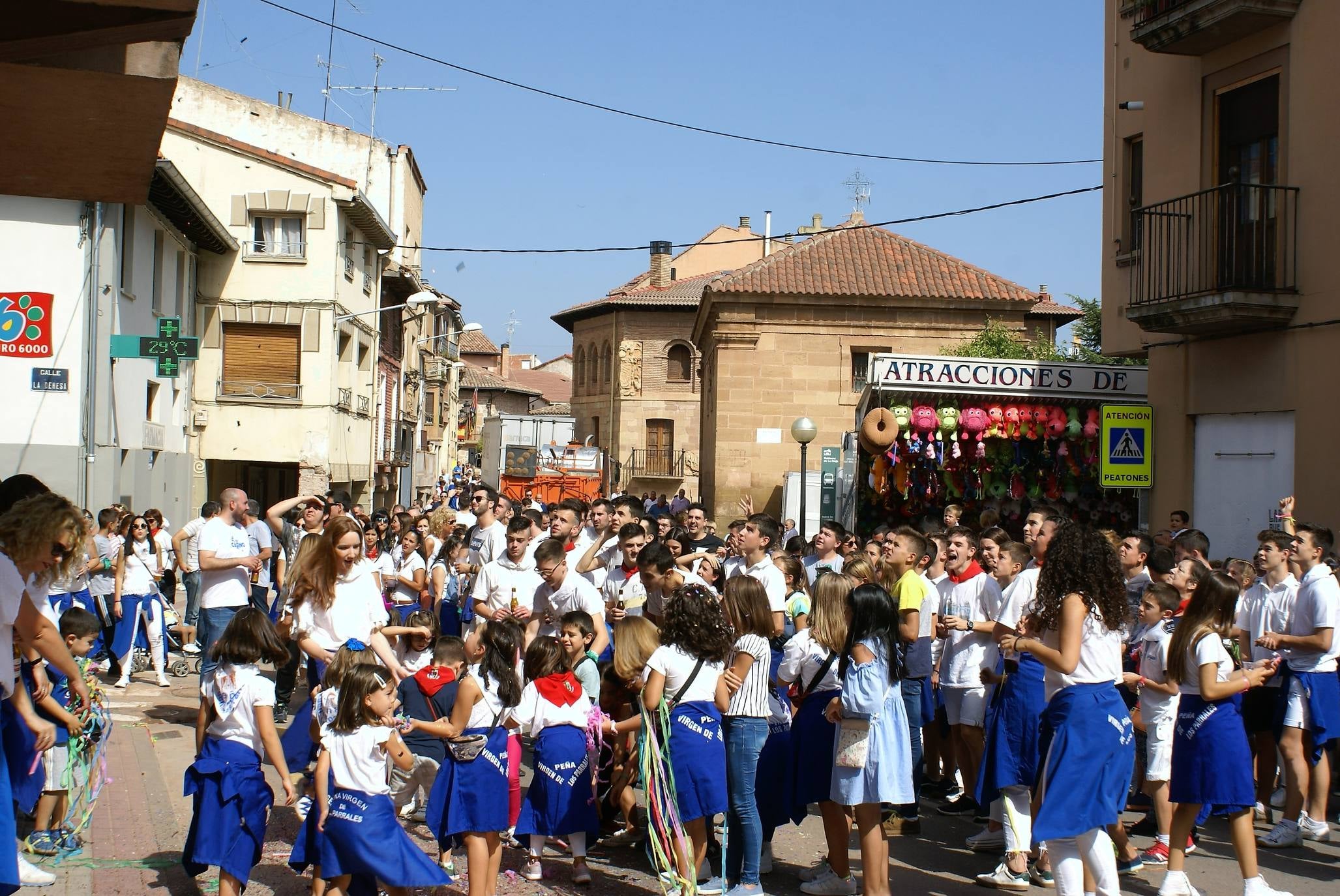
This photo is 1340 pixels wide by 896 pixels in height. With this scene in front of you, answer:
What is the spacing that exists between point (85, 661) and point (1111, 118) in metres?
13.6

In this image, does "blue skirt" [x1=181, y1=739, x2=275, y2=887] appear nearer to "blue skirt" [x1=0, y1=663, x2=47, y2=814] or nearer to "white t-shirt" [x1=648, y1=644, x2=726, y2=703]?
"blue skirt" [x1=0, y1=663, x2=47, y2=814]

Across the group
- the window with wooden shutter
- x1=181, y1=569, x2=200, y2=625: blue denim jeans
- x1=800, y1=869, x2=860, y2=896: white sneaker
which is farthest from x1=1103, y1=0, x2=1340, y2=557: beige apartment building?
the window with wooden shutter

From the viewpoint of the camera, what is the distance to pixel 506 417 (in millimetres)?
48844

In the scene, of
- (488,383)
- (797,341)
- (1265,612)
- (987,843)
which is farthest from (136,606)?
(488,383)

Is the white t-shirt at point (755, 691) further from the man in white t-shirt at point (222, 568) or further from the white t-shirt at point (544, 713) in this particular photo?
the man in white t-shirt at point (222, 568)

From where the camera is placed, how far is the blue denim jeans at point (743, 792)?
6352 millimetres

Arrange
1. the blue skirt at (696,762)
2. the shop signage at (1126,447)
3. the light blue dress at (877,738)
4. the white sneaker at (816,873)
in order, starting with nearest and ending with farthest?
the light blue dress at (877,738), the blue skirt at (696,762), the white sneaker at (816,873), the shop signage at (1126,447)

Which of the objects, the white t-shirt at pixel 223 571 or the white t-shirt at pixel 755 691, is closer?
the white t-shirt at pixel 755 691

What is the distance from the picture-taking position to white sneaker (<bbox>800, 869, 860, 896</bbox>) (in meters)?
6.57

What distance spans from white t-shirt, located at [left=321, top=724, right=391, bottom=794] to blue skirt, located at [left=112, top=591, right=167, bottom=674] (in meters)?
8.22

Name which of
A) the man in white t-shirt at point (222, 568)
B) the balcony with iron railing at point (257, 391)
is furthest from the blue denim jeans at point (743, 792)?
the balcony with iron railing at point (257, 391)

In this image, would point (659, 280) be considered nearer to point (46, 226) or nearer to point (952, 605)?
point (46, 226)

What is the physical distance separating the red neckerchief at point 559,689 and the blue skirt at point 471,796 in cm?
52

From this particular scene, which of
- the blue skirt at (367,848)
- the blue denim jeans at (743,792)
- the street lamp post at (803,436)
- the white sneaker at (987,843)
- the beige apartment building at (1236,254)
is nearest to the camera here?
the blue skirt at (367,848)
